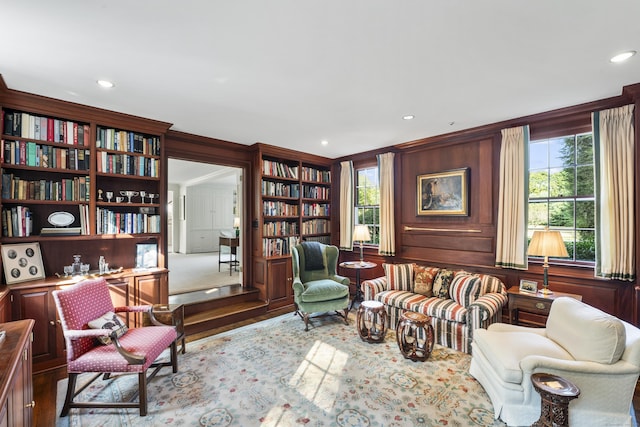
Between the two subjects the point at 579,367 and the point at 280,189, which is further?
the point at 280,189

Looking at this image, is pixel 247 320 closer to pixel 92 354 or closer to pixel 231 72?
pixel 92 354

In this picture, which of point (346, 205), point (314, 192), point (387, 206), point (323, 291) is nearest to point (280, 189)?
point (314, 192)

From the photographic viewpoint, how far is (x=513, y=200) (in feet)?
11.2

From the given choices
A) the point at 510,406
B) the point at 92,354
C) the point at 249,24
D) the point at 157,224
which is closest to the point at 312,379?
the point at 510,406

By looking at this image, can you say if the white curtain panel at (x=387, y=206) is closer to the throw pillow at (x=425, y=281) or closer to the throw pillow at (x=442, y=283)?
the throw pillow at (x=425, y=281)

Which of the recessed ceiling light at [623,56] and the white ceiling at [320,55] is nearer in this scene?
the white ceiling at [320,55]

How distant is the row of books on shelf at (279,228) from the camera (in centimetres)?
464

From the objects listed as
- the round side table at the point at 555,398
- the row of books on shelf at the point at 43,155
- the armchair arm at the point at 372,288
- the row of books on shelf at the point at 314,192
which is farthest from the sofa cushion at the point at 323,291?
the row of books on shelf at the point at 43,155

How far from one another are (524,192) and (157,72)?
3928 millimetres

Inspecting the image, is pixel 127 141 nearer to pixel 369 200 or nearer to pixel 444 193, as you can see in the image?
pixel 369 200

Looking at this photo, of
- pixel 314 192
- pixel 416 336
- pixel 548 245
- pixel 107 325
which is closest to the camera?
pixel 107 325

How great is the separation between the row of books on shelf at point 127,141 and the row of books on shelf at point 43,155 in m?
0.20

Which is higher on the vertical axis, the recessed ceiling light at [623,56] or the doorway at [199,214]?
the recessed ceiling light at [623,56]

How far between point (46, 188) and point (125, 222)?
753 millimetres
